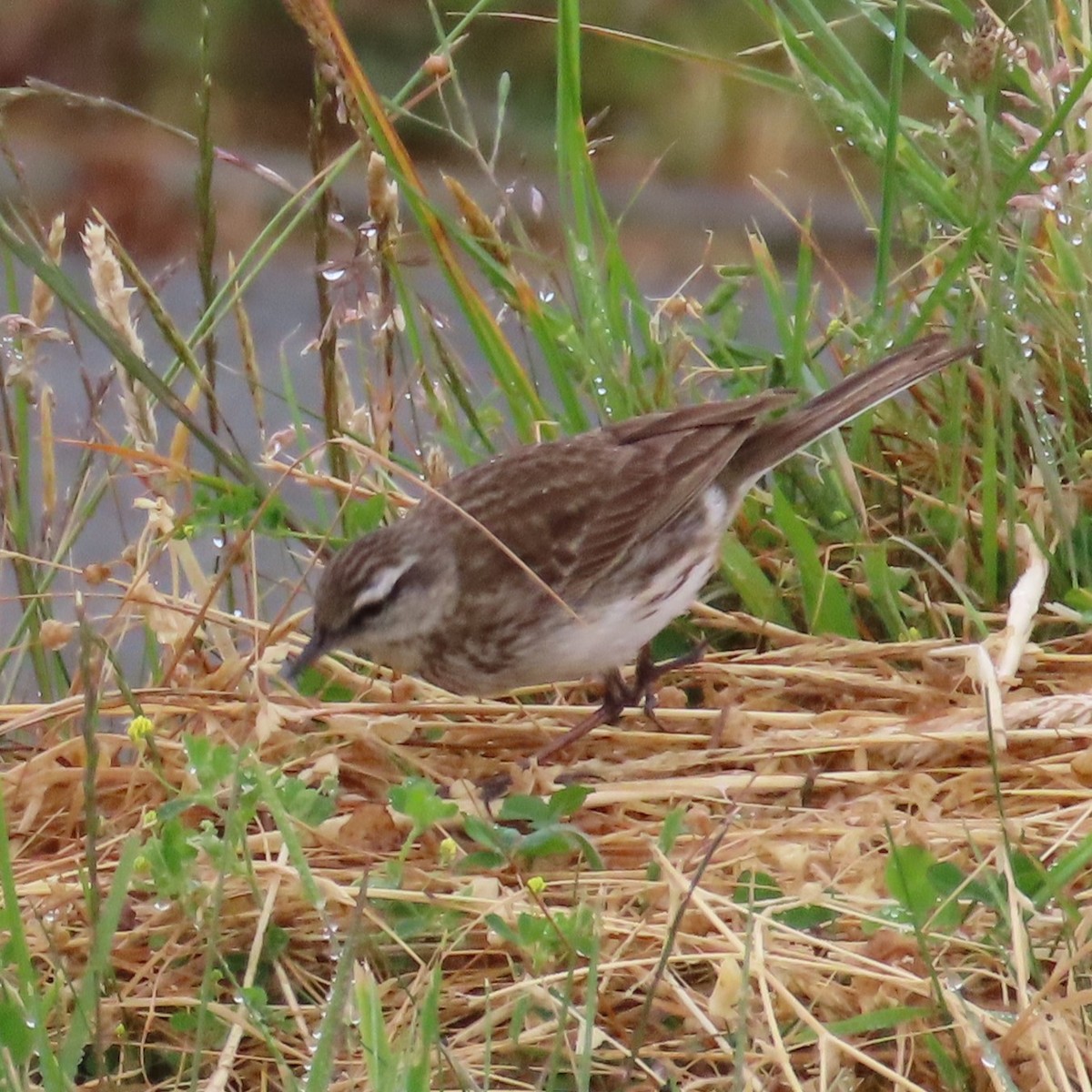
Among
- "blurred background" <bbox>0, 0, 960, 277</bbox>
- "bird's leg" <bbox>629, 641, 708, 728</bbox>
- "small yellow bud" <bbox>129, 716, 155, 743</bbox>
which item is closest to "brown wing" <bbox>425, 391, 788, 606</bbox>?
"bird's leg" <bbox>629, 641, 708, 728</bbox>

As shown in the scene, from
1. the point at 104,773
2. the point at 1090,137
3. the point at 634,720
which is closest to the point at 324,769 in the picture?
the point at 104,773

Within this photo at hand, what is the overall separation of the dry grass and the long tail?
17.2 inches

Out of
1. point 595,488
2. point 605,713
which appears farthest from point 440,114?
point 605,713

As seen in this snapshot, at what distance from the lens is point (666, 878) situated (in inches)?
102

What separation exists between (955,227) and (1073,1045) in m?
1.96

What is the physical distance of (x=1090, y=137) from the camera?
12.1 feet

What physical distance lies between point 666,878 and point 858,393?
122 centimetres

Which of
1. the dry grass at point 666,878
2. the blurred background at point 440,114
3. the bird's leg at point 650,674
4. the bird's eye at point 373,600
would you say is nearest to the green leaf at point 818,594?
the dry grass at point 666,878

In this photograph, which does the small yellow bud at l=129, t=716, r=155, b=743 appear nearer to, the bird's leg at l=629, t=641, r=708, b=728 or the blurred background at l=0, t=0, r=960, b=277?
the bird's leg at l=629, t=641, r=708, b=728

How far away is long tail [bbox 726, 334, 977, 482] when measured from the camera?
347 cm

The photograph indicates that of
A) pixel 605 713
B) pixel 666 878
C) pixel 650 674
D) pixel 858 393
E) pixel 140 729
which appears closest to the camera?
pixel 666 878

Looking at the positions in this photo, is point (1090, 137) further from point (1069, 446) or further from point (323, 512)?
point (323, 512)

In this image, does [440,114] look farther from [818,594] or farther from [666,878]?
[666,878]

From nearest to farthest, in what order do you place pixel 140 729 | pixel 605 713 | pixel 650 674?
pixel 140 729 < pixel 605 713 < pixel 650 674
